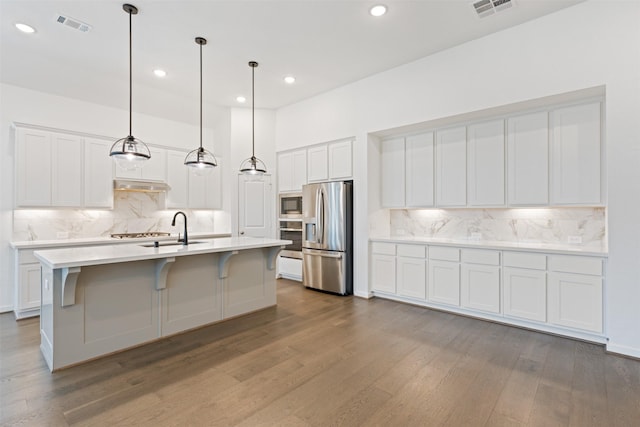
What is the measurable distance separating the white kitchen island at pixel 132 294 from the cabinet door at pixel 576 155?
11.3 feet

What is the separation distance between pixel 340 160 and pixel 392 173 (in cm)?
90

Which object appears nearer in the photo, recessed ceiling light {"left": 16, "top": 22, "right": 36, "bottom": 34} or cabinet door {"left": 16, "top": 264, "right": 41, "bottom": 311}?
recessed ceiling light {"left": 16, "top": 22, "right": 36, "bottom": 34}

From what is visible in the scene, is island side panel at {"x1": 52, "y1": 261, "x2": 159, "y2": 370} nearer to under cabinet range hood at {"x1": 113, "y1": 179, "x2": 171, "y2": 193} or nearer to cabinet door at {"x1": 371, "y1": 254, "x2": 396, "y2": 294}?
under cabinet range hood at {"x1": 113, "y1": 179, "x2": 171, "y2": 193}

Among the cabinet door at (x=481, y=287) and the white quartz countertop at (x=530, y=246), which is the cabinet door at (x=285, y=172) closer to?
the white quartz countertop at (x=530, y=246)

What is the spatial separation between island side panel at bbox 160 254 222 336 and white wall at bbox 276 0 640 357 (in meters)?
3.17

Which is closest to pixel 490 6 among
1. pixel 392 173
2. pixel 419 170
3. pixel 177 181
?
pixel 419 170

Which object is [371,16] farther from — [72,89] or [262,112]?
[72,89]

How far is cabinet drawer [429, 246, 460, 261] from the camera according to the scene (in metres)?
4.02

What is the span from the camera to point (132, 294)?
10.0 ft

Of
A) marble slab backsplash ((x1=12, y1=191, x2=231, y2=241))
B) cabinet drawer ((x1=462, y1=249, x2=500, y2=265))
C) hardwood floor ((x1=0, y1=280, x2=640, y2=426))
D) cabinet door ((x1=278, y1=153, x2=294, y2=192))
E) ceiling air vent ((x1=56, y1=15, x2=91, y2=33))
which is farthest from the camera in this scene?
cabinet door ((x1=278, y1=153, x2=294, y2=192))

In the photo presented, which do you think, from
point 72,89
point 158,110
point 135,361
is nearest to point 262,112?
point 158,110

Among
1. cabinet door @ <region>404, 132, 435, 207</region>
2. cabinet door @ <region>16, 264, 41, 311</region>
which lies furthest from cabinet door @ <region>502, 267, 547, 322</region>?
cabinet door @ <region>16, 264, 41, 311</region>

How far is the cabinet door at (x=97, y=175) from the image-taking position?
15.4 feet

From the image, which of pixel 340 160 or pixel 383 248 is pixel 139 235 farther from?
pixel 383 248
